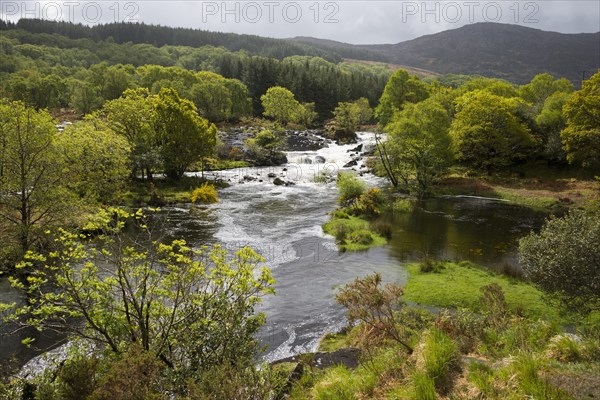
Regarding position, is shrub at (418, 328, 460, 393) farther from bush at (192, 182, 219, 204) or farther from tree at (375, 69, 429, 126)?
tree at (375, 69, 429, 126)

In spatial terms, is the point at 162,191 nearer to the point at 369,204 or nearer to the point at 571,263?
the point at 369,204

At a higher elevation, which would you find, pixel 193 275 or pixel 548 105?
pixel 548 105

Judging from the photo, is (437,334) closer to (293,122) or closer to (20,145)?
(20,145)

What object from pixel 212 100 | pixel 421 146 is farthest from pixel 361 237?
pixel 212 100

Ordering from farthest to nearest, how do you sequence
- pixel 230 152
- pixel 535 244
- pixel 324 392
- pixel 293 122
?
pixel 293 122 → pixel 230 152 → pixel 535 244 → pixel 324 392

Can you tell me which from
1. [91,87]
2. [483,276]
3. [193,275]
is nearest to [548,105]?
[483,276]

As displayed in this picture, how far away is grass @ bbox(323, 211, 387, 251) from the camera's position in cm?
2662

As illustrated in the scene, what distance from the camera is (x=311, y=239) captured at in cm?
2800

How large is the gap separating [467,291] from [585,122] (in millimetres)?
37374

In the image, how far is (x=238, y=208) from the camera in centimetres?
3641

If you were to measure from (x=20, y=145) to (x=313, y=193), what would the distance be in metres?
29.1

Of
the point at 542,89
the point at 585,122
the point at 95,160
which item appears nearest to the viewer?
the point at 95,160

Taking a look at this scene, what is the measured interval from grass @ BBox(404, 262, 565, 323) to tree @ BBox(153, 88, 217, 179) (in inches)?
1171

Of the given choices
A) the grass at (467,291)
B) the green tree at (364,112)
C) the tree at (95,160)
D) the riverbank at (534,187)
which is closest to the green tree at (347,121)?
the green tree at (364,112)
